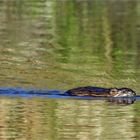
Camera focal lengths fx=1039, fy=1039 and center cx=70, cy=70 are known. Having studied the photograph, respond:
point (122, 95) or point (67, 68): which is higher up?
point (67, 68)

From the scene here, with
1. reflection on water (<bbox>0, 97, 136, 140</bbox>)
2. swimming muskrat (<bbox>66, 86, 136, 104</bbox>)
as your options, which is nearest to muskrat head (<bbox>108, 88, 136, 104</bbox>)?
swimming muskrat (<bbox>66, 86, 136, 104</bbox>)

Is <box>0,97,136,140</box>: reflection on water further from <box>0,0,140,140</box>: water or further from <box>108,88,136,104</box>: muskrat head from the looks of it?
<box>108,88,136,104</box>: muskrat head

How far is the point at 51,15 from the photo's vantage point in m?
40.8

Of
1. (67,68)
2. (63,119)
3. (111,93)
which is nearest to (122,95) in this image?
(111,93)

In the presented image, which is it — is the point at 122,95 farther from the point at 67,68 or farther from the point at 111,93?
the point at 67,68

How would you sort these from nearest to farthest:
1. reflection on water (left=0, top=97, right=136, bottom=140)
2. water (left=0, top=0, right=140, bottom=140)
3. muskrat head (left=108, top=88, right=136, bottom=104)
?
reflection on water (left=0, top=97, right=136, bottom=140)
water (left=0, top=0, right=140, bottom=140)
muskrat head (left=108, top=88, right=136, bottom=104)

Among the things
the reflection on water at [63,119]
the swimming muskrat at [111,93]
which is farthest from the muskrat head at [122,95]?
the reflection on water at [63,119]

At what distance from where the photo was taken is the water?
15.2 metres

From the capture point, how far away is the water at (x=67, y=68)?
49.8ft

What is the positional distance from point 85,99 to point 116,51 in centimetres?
872

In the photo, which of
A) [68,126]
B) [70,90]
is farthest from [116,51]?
[68,126]

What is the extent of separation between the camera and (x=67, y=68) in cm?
2222

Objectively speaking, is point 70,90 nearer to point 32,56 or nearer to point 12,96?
point 12,96

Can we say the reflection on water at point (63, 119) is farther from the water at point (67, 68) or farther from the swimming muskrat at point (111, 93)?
the swimming muskrat at point (111, 93)
